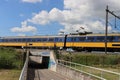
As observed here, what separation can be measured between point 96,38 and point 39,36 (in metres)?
19.4

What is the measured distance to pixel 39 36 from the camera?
254 feet

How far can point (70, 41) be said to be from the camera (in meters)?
68.9

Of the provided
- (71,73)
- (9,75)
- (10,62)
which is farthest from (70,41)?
(71,73)

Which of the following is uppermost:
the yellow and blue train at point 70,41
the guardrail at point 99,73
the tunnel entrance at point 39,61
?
the yellow and blue train at point 70,41

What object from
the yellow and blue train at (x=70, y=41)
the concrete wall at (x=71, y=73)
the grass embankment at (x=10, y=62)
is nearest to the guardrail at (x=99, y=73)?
the concrete wall at (x=71, y=73)

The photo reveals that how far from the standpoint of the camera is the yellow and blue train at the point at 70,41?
199 ft

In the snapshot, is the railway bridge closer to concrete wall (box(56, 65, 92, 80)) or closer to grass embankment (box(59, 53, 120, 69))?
concrete wall (box(56, 65, 92, 80))

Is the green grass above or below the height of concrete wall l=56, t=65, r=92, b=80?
below

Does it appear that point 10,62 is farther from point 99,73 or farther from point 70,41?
point 99,73

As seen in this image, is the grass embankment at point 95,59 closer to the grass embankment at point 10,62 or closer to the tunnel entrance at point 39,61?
the tunnel entrance at point 39,61

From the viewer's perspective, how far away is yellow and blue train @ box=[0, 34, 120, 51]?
60562mm

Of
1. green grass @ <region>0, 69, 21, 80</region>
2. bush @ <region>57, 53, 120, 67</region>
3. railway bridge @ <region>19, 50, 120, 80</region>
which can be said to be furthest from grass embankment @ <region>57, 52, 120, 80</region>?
green grass @ <region>0, 69, 21, 80</region>

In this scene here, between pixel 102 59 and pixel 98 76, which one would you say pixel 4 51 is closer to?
pixel 102 59

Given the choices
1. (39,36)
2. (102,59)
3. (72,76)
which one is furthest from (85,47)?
(72,76)
